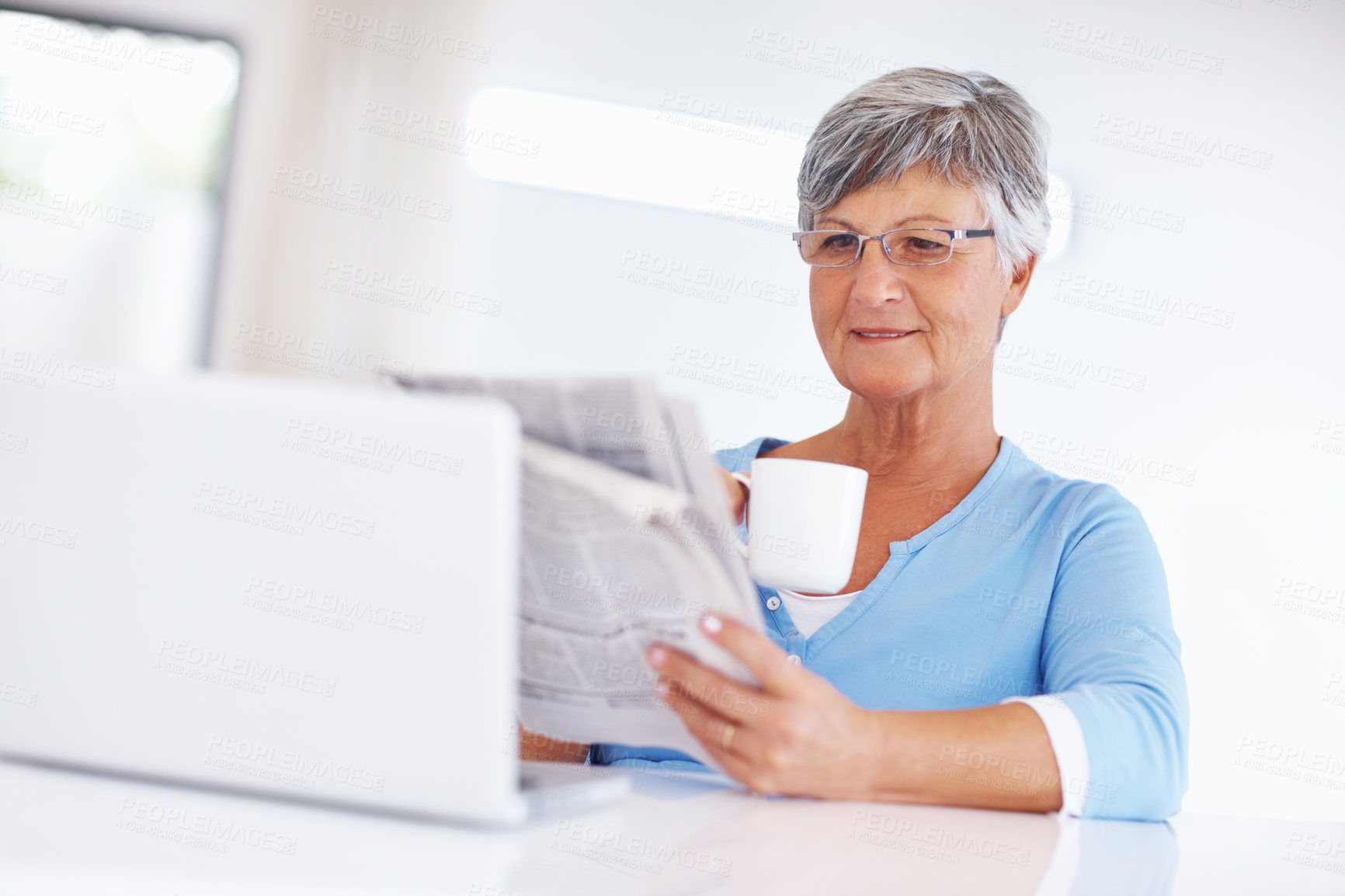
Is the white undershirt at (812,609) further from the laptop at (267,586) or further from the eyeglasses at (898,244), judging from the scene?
the laptop at (267,586)

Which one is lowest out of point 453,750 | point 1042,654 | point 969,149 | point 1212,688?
point 1212,688

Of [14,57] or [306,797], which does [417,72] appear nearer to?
[14,57]

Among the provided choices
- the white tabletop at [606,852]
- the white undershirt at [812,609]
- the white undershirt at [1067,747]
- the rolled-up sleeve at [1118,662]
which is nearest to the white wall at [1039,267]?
the white undershirt at [812,609]

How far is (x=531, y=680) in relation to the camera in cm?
99

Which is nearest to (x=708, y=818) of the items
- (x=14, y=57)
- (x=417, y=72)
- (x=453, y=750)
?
(x=453, y=750)

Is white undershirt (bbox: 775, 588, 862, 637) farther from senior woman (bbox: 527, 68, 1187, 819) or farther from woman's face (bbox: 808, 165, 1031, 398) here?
woman's face (bbox: 808, 165, 1031, 398)

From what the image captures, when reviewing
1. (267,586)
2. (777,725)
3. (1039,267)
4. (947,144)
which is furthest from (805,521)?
(1039,267)

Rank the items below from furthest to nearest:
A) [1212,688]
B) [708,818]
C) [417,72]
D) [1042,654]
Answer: [417,72], [1212,688], [1042,654], [708,818]

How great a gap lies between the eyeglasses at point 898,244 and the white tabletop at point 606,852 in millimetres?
874

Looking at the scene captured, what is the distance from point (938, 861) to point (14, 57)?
471 cm

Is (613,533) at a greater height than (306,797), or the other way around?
(613,533)

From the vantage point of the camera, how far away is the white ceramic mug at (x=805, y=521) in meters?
1.13

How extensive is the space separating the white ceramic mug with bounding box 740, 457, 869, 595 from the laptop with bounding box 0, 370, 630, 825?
1.59 ft

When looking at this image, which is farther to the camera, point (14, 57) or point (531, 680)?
point (14, 57)
